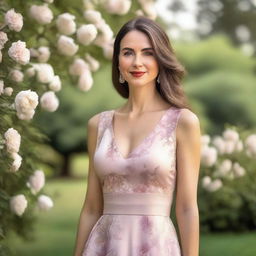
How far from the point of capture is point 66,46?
17.5 feet

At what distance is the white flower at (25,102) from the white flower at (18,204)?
82 centimetres

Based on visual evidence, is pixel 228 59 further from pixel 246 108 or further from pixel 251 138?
pixel 251 138

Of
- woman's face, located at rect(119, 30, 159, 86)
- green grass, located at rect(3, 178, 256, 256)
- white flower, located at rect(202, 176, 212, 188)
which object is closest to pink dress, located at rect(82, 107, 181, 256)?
woman's face, located at rect(119, 30, 159, 86)

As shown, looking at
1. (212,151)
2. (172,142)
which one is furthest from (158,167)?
(212,151)

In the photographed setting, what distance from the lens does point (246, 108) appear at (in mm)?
20359

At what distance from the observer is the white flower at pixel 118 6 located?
568cm

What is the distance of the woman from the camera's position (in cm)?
296

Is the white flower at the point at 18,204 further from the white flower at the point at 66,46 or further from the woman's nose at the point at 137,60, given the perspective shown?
the woman's nose at the point at 137,60

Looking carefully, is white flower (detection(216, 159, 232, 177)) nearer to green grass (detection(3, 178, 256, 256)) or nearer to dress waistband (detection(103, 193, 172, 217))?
green grass (detection(3, 178, 256, 256))

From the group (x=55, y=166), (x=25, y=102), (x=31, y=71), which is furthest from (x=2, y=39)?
(x=55, y=166)

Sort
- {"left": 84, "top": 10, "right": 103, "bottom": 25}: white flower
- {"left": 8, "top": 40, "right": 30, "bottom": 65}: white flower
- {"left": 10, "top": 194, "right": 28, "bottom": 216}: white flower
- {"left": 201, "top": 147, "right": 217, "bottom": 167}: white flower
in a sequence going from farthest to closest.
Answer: {"left": 201, "top": 147, "right": 217, "bottom": 167}: white flower, {"left": 84, "top": 10, "right": 103, "bottom": 25}: white flower, {"left": 10, "top": 194, "right": 28, "bottom": 216}: white flower, {"left": 8, "top": 40, "right": 30, "bottom": 65}: white flower

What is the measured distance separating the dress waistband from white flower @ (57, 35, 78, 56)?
245 cm

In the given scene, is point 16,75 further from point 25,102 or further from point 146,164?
point 146,164

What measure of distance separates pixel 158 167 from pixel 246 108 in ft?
58.1
